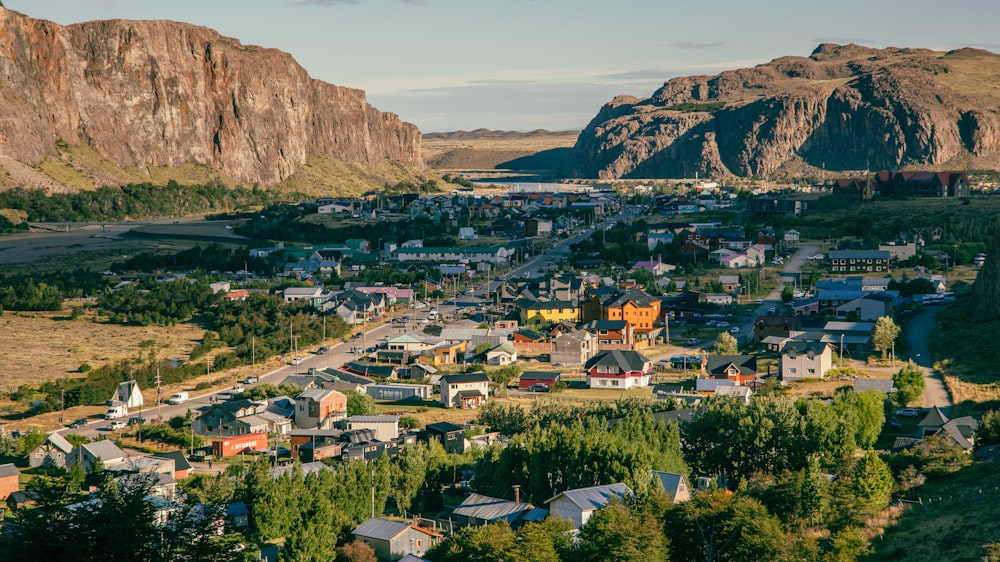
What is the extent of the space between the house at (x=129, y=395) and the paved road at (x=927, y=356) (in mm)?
24218

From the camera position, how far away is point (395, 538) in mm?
23266

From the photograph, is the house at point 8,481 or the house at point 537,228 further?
the house at point 537,228

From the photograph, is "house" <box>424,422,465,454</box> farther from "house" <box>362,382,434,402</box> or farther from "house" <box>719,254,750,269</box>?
"house" <box>719,254,750,269</box>

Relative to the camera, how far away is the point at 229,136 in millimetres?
143250

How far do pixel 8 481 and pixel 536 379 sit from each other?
17739 mm

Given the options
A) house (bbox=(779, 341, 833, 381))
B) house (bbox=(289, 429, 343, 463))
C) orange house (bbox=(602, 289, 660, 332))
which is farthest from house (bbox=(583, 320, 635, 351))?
house (bbox=(289, 429, 343, 463))

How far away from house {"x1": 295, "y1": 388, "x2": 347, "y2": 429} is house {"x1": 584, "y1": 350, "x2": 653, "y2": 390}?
8906mm

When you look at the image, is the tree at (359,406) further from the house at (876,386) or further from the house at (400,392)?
the house at (876,386)

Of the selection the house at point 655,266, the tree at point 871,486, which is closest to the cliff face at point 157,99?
the house at point 655,266

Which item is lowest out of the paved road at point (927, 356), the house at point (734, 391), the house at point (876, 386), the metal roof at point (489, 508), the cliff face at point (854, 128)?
the paved road at point (927, 356)

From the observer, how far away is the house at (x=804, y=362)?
131 ft

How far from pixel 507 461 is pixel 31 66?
352 ft

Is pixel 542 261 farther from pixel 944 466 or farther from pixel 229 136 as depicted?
pixel 229 136

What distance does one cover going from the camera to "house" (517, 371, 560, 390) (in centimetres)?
4053
